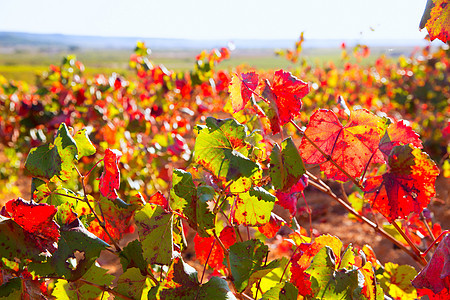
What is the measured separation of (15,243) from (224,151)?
40cm

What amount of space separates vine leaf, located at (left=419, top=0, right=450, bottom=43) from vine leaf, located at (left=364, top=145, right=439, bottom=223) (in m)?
0.22

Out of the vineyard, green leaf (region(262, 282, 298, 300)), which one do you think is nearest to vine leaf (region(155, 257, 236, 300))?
the vineyard

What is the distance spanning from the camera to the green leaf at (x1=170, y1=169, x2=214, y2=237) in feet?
2.24

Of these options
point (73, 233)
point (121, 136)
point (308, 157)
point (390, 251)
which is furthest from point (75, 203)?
point (390, 251)

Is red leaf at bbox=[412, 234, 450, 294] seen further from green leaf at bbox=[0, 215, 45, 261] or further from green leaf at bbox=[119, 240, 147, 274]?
green leaf at bbox=[0, 215, 45, 261]

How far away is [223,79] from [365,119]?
307cm

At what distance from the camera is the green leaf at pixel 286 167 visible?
2.33ft

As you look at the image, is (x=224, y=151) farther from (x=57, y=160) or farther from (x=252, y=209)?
(x=57, y=160)

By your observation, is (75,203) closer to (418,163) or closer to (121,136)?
(418,163)

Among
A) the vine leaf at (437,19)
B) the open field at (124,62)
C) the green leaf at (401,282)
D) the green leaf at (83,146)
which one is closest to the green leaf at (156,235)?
the green leaf at (83,146)

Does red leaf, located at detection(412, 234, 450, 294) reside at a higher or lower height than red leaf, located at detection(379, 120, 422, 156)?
lower

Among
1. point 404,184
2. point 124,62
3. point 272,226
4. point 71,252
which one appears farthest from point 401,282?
point 124,62

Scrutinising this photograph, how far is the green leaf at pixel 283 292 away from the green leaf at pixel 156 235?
21cm

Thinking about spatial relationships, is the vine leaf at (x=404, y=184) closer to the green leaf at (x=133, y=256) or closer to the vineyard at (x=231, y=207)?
the vineyard at (x=231, y=207)
